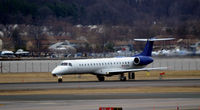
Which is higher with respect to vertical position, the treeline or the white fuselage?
the treeline

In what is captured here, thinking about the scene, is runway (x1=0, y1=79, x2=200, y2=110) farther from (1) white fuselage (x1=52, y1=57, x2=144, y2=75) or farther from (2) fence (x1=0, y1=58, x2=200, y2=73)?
(2) fence (x1=0, y1=58, x2=200, y2=73)

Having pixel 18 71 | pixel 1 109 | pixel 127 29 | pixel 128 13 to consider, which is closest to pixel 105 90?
pixel 1 109

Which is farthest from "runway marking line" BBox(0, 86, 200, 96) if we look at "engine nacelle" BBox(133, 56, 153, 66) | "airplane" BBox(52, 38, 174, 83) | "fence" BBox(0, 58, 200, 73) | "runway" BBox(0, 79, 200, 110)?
"fence" BBox(0, 58, 200, 73)

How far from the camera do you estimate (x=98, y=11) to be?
134 metres

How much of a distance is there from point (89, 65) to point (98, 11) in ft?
274

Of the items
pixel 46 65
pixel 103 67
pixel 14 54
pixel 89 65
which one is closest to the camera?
pixel 89 65

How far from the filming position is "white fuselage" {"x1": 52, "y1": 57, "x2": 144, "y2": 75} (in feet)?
166

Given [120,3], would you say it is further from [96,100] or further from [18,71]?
[96,100]

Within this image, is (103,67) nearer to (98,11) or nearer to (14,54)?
(14,54)

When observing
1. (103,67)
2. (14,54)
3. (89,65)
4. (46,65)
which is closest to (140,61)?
(103,67)

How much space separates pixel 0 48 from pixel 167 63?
49914mm

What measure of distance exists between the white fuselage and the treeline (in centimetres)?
6168

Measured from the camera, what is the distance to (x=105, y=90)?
128 ft

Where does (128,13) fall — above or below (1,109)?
above
